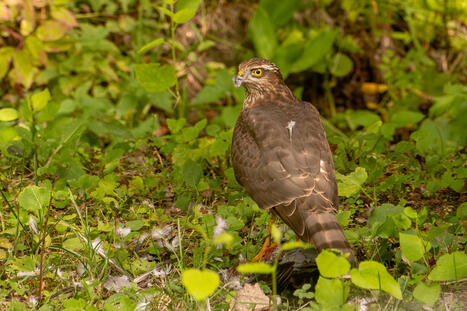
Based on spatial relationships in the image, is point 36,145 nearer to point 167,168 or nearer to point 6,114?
point 6,114

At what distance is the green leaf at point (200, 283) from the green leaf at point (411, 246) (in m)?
1.22

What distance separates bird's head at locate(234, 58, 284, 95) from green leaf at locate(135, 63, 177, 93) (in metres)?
0.63

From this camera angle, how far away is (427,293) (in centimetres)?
290

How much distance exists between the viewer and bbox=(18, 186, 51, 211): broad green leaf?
3611 mm

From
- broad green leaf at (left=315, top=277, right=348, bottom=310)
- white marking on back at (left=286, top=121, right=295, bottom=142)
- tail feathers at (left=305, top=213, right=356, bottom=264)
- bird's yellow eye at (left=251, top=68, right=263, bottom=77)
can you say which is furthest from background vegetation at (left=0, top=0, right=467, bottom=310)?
bird's yellow eye at (left=251, top=68, right=263, bottom=77)

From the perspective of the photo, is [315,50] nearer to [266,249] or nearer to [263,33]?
[263,33]

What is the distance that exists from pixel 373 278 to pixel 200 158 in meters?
2.34

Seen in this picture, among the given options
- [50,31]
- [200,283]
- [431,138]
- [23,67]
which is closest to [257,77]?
[431,138]

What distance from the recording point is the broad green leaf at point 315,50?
24.3 ft

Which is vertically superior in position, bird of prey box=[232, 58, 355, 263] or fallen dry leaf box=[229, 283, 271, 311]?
bird of prey box=[232, 58, 355, 263]

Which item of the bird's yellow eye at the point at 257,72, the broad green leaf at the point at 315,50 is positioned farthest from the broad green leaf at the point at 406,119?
the broad green leaf at the point at 315,50

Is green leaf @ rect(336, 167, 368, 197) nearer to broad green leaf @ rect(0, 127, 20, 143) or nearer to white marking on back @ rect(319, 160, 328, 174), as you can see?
white marking on back @ rect(319, 160, 328, 174)

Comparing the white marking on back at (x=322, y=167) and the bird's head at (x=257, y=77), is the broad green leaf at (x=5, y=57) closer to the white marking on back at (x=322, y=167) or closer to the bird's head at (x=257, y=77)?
the bird's head at (x=257, y=77)

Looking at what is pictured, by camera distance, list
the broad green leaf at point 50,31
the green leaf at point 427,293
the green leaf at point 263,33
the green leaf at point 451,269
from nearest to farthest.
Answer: the green leaf at point 427,293 → the green leaf at point 451,269 → the broad green leaf at point 50,31 → the green leaf at point 263,33
